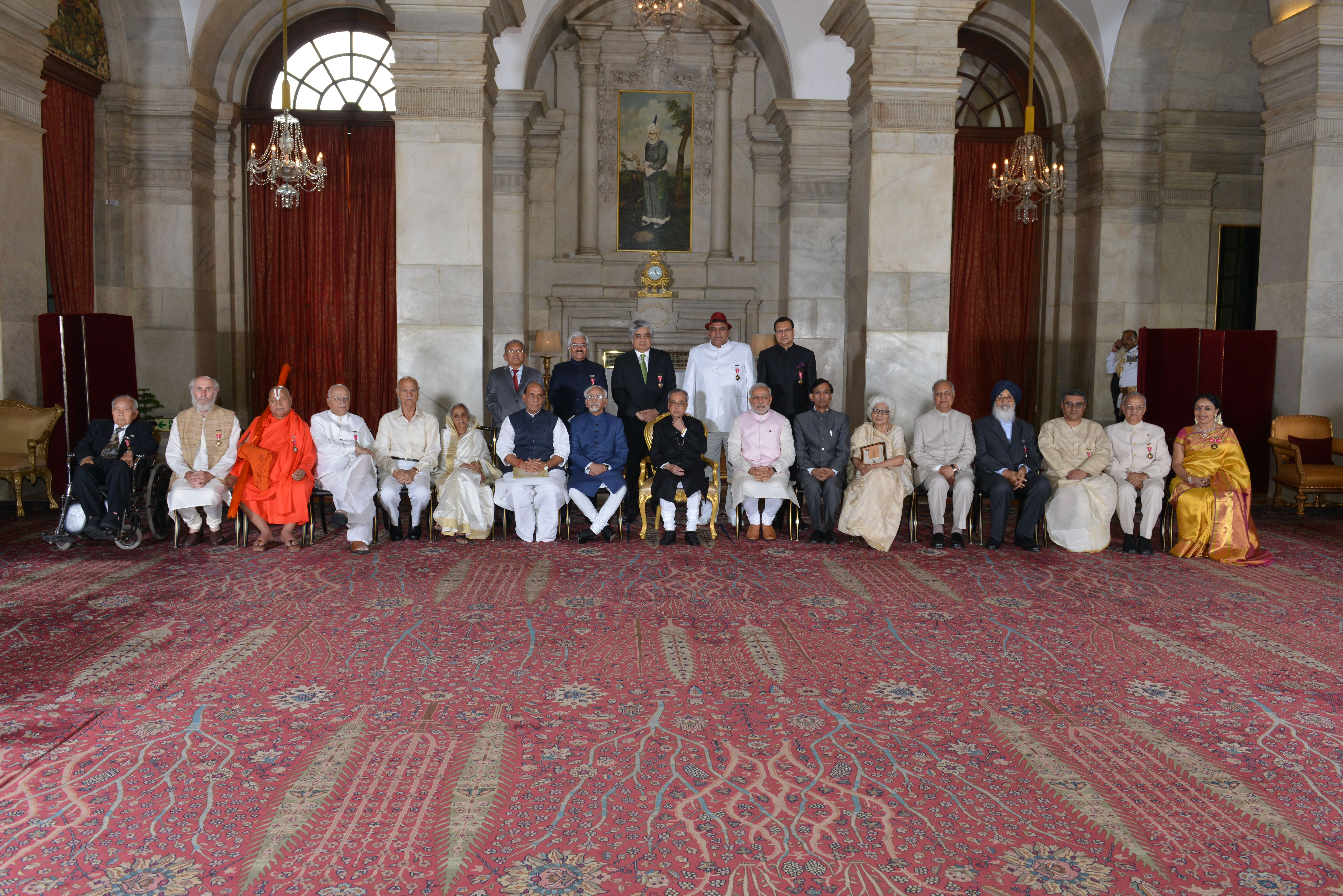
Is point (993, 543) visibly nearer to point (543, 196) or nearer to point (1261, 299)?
point (1261, 299)

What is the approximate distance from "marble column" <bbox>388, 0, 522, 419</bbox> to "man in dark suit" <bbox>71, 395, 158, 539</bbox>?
6.26ft

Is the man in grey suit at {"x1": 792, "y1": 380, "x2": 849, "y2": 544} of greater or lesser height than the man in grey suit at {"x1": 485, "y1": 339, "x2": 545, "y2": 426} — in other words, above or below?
below

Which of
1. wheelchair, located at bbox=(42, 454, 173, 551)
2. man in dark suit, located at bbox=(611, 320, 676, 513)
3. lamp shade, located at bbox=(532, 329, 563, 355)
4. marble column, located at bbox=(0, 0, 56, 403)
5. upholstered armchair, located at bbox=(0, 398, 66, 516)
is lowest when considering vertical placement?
wheelchair, located at bbox=(42, 454, 173, 551)

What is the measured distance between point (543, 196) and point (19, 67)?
→ 5225 millimetres

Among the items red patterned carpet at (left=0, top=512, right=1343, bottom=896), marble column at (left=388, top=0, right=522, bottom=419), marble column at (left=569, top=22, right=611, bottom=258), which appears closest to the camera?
red patterned carpet at (left=0, top=512, right=1343, bottom=896)

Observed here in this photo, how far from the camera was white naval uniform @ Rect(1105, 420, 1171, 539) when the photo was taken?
6270mm

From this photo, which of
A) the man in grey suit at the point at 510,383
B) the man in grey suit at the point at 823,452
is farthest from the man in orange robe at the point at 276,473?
the man in grey suit at the point at 823,452

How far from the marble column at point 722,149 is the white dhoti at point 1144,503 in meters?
5.84

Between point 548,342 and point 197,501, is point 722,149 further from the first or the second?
point 197,501

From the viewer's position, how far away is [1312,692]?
3.58 m

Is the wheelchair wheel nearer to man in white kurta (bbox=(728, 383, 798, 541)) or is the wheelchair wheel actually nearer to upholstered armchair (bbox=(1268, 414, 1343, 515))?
man in white kurta (bbox=(728, 383, 798, 541))

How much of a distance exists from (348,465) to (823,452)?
339cm

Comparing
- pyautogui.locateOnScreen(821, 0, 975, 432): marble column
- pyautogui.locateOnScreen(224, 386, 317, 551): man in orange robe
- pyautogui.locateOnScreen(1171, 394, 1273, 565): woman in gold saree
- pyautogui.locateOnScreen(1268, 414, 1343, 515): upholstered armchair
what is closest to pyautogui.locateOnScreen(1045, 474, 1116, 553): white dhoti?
pyautogui.locateOnScreen(1171, 394, 1273, 565): woman in gold saree

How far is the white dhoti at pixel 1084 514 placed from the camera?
20.2ft
